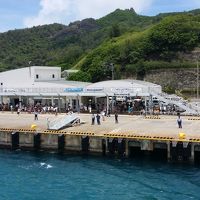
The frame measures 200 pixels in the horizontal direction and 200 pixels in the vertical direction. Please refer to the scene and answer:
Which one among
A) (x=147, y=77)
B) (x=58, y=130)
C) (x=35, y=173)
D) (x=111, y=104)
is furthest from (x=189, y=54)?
(x=35, y=173)

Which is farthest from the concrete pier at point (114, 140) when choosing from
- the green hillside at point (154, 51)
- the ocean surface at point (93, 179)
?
the green hillside at point (154, 51)

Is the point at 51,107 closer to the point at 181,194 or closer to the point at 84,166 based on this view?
the point at 84,166

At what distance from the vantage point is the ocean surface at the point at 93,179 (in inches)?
1410

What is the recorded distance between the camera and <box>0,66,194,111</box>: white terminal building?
72.2 meters

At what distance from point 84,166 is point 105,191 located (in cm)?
832

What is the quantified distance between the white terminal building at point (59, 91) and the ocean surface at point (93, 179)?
2485 cm

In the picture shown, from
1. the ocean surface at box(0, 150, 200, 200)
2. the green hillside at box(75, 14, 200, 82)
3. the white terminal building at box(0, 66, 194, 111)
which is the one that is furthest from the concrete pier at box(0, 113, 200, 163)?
the green hillside at box(75, 14, 200, 82)

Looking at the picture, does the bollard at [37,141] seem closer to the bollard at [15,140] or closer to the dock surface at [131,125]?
the dock surface at [131,125]

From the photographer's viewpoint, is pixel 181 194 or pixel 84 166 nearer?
pixel 181 194

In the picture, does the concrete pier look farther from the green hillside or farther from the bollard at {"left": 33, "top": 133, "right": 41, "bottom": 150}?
the green hillside

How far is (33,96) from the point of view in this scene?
79188mm

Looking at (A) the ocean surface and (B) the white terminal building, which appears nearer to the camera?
(A) the ocean surface

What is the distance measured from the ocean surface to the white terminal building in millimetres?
24852

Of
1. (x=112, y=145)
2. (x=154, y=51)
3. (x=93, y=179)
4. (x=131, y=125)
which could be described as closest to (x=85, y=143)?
(x=112, y=145)
